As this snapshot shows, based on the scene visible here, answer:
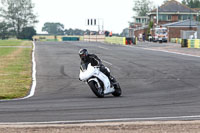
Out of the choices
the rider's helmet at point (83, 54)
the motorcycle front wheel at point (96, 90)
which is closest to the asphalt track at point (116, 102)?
the motorcycle front wheel at point (96, 90)

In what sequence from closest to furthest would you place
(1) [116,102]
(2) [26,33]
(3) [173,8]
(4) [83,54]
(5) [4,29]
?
(1) [116,102]
(4) [83,54]
(3) [173,8]
(2) [26,33]
(5) [4,29]

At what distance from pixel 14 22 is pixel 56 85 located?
143945 millimetres

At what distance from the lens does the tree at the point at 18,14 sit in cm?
15788

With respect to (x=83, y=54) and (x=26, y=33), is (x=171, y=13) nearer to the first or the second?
(x=26, y=33)

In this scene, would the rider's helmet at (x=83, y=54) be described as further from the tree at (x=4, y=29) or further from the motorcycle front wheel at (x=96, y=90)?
the tree at (x=4, y=29)

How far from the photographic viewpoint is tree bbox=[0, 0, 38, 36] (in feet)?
518

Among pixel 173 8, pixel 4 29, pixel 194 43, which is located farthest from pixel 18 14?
pixel 194 43

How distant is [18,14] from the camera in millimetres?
159375

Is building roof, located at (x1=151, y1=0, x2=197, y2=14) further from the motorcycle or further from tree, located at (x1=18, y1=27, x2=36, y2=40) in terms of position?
the motorcycle

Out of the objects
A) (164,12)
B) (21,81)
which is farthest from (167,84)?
(164,12)

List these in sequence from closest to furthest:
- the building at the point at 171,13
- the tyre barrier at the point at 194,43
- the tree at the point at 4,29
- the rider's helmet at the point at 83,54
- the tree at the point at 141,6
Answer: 1. the rider's helmet at the point at 83,54
2. the tyre barrier at the point at 194,43
3. the building at the point at 171,13
4. the tree at the point at 4,29
5. the tree at the point at 141,6

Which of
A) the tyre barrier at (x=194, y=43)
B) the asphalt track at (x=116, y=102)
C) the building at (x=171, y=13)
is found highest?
the building at (x=171, y=13)

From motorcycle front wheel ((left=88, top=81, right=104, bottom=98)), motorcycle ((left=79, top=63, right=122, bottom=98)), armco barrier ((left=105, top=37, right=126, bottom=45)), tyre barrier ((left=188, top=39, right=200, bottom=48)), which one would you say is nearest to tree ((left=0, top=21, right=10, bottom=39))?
armco barrier ((left=105, top=37, right=126, bottom=45))

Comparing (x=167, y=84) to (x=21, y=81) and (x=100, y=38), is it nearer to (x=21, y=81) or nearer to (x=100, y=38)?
(x=21, y=81)
